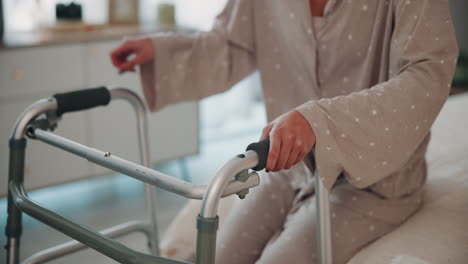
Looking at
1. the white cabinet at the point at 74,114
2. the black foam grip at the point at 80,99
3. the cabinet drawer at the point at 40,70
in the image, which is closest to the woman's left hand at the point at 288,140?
the black foam grip at the point at 80,99

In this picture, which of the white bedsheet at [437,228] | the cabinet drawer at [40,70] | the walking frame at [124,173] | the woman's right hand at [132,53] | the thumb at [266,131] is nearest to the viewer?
the walking frame at [124,173]

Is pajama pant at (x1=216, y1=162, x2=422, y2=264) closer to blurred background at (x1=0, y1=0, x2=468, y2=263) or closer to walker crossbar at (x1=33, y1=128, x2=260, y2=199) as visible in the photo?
walker crossbar at (x1=33, y1=128, x2=260, y2=199)

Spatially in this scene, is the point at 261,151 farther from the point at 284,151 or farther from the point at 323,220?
the point at 323,220

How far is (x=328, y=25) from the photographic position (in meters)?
1.27

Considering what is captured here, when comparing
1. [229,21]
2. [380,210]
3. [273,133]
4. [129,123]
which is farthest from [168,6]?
[273,133]

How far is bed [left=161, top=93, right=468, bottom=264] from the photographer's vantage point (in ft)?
3.90

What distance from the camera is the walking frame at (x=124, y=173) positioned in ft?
2.73

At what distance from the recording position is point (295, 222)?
1.25 meters

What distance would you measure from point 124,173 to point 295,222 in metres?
0.44

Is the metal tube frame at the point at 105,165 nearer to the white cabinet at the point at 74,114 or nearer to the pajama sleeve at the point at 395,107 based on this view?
the pajama sleeve at the point at 395,107

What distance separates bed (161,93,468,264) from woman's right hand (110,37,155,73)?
1.33ft

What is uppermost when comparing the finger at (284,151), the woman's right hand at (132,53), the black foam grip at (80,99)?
the woman's right hand at (132,53)

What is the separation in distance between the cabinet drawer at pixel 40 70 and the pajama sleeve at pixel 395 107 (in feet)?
5.31

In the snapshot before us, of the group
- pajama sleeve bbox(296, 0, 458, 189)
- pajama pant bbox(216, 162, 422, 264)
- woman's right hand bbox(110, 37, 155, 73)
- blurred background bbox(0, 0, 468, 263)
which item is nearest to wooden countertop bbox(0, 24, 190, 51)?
blurred background bbox(0, 0, 468, 263)
